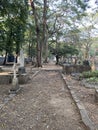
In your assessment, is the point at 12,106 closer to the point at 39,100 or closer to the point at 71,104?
the point at 39,100

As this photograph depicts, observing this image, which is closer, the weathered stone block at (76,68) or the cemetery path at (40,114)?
the cemetery path at (40,114)

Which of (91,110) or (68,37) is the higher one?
(68,37)

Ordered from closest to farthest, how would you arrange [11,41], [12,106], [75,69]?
[12,106], [75,69], [11,41]

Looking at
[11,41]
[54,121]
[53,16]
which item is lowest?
[54,121]

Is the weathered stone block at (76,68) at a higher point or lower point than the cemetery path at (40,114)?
higher

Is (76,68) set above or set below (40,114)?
above

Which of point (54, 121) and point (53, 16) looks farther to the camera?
point (53, 16)

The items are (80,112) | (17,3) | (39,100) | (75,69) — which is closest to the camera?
(80,112)

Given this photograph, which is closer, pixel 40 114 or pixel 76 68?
pixel 40 114

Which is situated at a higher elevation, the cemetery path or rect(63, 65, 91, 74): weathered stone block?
rect(63, 65, 91, 74): weathered stone block

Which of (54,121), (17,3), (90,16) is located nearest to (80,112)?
(54,121)

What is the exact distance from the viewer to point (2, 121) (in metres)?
4.91

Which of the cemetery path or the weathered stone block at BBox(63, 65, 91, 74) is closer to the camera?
the cemetery path

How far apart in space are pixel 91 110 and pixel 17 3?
9.20 meters
